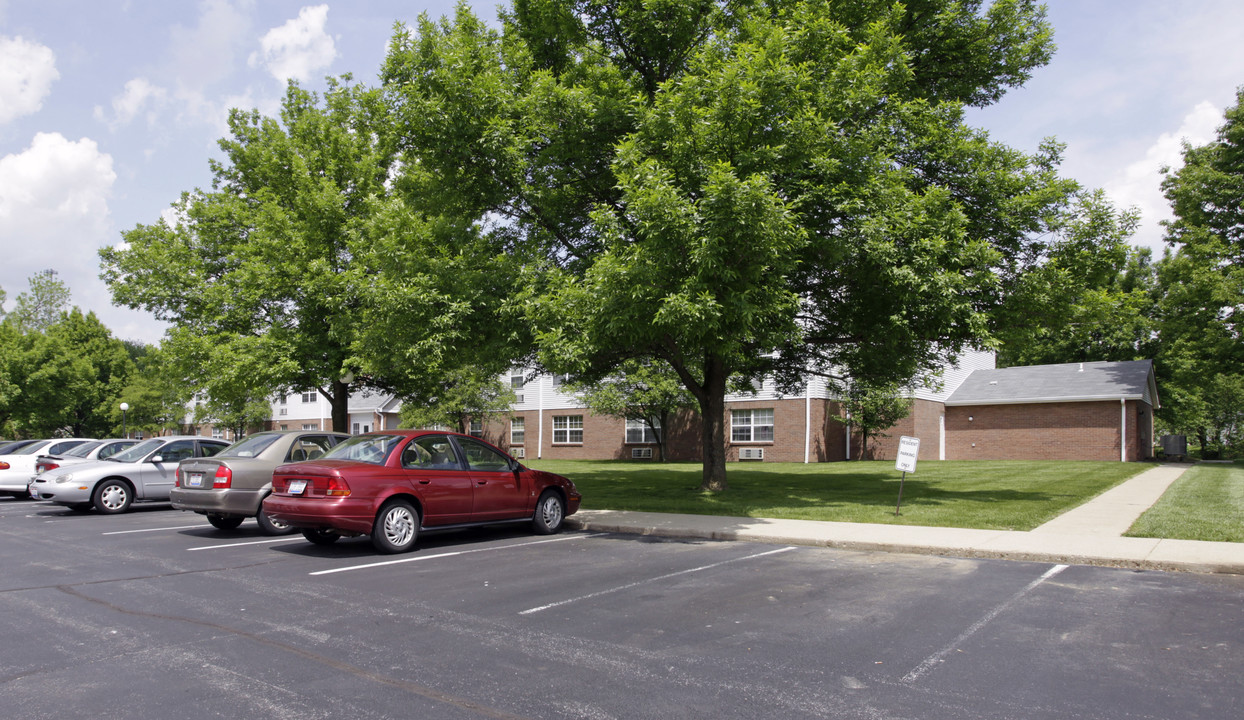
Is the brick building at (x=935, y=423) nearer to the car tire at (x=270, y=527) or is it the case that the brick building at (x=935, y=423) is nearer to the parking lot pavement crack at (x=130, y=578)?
the car tire at (x=270, y=527)

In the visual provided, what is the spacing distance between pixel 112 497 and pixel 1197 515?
1949cm

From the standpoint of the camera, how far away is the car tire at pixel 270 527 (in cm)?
1129

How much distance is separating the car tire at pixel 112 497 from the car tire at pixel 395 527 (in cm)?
896

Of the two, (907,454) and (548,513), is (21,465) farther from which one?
(907,454)

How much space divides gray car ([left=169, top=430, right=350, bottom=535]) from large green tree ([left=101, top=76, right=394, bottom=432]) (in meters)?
7.17

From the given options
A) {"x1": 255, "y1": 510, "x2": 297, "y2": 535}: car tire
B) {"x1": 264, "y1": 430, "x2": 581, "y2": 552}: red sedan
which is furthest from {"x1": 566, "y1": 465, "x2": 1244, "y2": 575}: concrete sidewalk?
{"x1": 255, "y1": 510, "x2": 297, "y2": 535}: car tire

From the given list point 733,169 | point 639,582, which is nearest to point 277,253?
point 733,169

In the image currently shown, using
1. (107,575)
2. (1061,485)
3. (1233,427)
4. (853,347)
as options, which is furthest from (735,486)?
(1233,427)

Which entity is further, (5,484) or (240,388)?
(240,388)

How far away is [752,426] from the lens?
33.8 meters

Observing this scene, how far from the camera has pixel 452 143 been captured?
44.2 ft

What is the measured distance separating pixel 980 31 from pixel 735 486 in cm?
1134

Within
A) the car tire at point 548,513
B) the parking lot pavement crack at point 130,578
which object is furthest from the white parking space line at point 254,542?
the car tire at point 548,513

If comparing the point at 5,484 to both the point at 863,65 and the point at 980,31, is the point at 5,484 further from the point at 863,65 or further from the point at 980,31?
the point at 980,31
